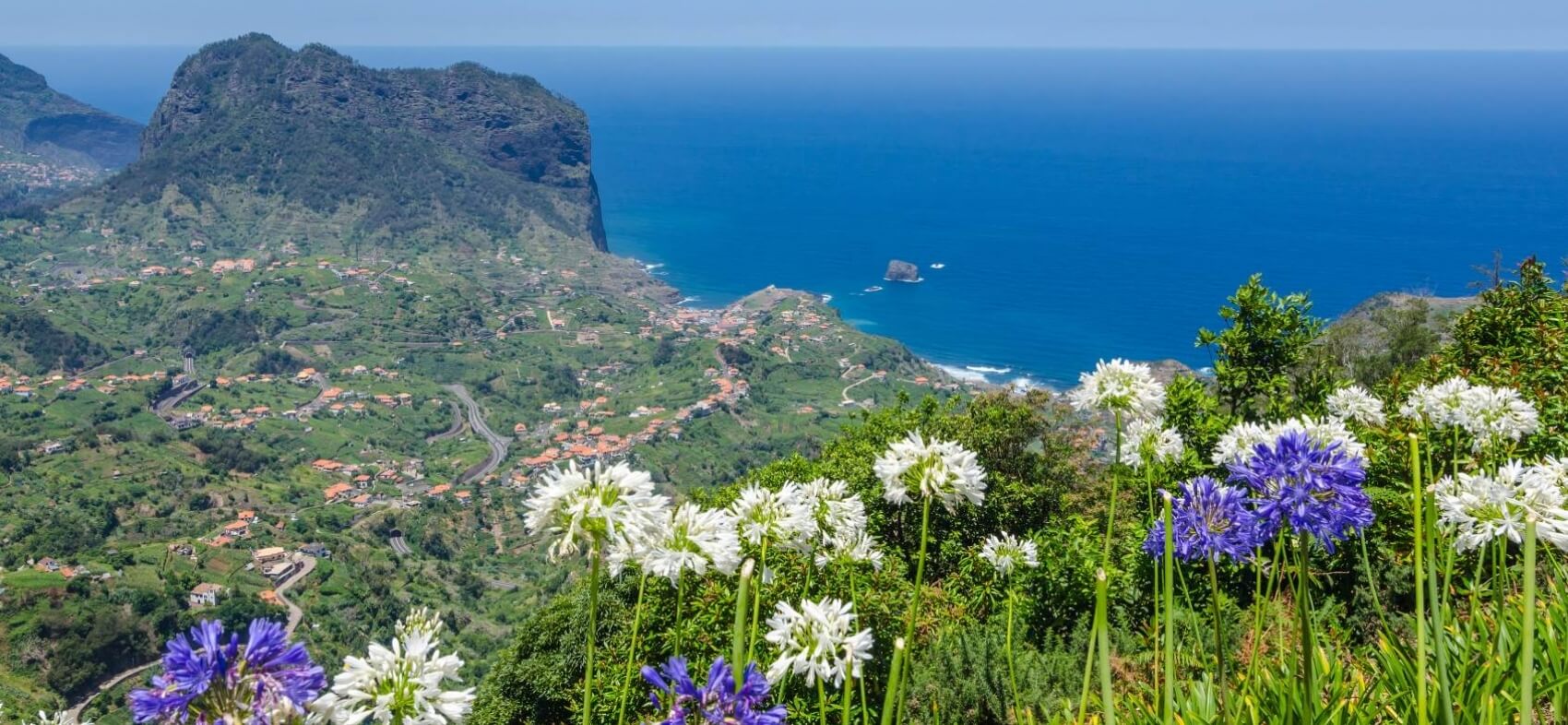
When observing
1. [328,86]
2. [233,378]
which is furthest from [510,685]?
[328,86]

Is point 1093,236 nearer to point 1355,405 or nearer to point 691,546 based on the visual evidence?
point 1355,405

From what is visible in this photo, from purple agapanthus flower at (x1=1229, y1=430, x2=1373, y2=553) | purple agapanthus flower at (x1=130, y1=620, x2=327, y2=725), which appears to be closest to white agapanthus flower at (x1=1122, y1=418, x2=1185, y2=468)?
purple agapanthus flower at (x1=1229, y1=430, x2=1373, y2=553)

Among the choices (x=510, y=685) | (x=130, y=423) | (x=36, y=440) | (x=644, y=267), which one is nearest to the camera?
(x=510, y=685)

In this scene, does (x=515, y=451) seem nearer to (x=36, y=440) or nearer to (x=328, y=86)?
(x=36, y=440)

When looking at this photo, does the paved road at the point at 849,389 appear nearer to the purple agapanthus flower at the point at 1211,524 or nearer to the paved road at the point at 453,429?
the paved road at the point at 453,429

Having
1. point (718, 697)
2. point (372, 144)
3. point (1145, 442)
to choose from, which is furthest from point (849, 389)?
point (372, 144)

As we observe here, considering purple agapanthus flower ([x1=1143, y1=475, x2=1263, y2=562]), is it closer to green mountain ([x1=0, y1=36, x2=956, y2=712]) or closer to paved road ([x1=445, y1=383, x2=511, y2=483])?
green mountain ([x1=0, y1=36, x2=956, y2=712])
